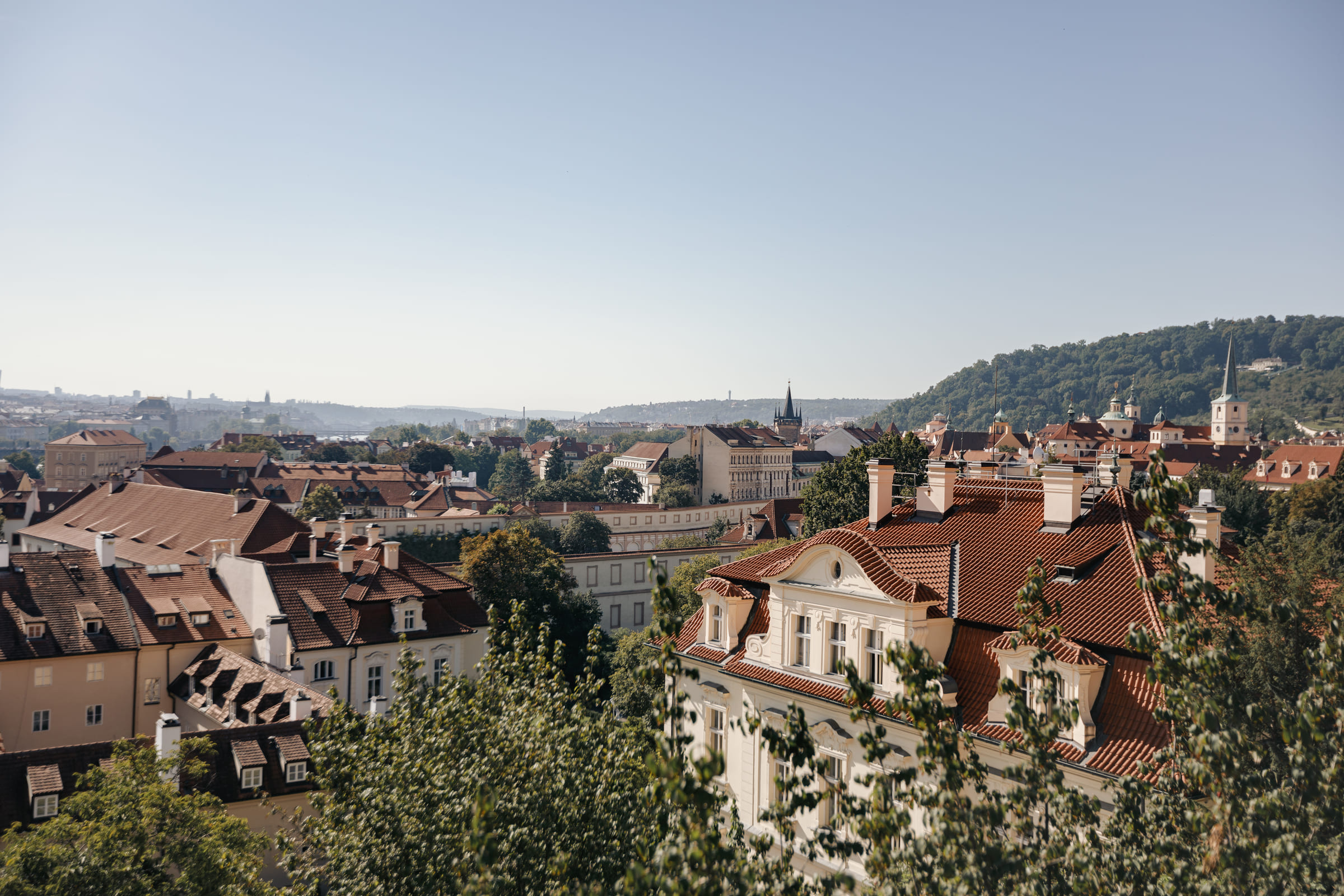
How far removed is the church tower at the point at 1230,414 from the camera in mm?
161750

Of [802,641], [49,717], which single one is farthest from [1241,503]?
[49,717]

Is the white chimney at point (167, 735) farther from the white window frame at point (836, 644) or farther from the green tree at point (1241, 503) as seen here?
the green tree at point (1241, 503)

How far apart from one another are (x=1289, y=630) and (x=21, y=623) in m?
41.1

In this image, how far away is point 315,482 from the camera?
122125mm

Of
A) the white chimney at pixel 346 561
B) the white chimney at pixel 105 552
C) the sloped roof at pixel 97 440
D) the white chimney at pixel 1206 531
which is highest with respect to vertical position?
the white chimney at pixel 1206 531

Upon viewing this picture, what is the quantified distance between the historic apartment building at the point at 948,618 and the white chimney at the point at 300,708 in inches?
471

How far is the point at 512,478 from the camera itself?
16525 cm

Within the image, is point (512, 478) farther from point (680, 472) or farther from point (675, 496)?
point (675, 496)

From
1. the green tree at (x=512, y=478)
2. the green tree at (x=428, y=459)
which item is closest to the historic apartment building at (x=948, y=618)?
→ the green tree at (x=512, y=478)

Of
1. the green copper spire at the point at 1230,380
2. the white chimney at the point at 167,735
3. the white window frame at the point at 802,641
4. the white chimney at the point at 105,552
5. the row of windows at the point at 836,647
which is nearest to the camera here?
the row of windows at the point at 836,647

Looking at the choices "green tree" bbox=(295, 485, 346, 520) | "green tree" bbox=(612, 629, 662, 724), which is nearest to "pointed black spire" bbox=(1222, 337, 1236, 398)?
"green tree" bbox=(295, 485, 346, 520)

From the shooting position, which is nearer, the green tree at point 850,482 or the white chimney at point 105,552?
the white chimney at point 105,552

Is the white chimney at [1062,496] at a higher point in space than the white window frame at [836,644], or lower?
higher

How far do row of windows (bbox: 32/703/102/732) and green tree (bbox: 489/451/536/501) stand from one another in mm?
120030
